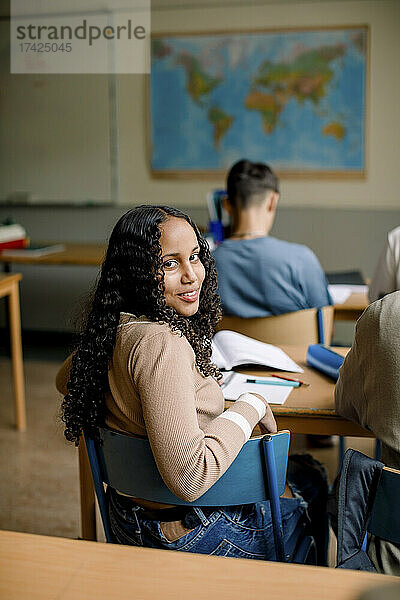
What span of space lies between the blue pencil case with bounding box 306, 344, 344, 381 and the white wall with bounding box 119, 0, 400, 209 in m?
2.72

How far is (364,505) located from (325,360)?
0.72m

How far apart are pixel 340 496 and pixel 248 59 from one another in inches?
149

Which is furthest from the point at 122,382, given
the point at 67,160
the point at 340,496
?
the point at 67,160

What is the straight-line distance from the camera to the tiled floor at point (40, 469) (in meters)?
2.56

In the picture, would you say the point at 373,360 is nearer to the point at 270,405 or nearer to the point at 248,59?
the point at 270,405

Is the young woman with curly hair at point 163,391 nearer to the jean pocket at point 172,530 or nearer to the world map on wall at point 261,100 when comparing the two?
the jean pocket at point 172,530

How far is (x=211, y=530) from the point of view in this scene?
139 centimetres

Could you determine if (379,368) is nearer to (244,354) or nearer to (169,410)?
(169,410)

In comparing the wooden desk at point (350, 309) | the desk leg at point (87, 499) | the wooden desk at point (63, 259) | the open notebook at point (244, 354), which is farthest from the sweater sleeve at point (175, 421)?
the wooden desk at point (63, 259)

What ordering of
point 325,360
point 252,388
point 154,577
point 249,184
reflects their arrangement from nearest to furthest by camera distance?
point 154,577, point 252,388, point 325,360, point 249,184

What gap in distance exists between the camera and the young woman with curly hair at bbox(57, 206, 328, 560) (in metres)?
1.22

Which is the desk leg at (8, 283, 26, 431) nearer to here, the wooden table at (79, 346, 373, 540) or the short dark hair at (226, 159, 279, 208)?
the short dark hair at (226, 159, 279, 208)

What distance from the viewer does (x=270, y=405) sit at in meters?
1.66

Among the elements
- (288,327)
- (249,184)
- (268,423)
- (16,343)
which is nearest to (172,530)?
(268,423)
